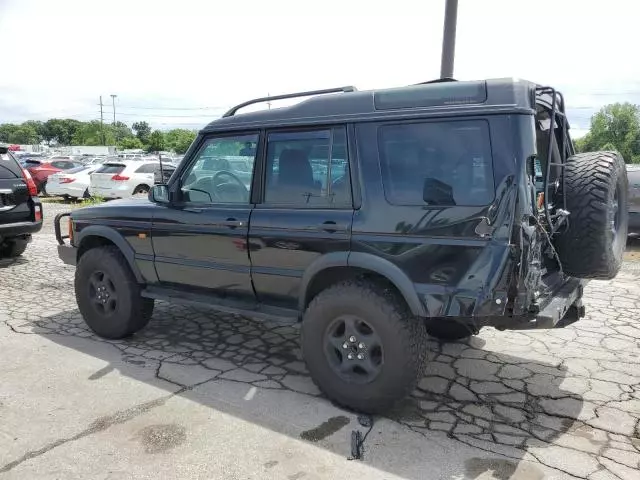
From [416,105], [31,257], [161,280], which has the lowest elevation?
[31,257]

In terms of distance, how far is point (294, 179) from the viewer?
3.75m

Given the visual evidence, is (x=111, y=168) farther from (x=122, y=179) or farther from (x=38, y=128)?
(x=38, y=128)

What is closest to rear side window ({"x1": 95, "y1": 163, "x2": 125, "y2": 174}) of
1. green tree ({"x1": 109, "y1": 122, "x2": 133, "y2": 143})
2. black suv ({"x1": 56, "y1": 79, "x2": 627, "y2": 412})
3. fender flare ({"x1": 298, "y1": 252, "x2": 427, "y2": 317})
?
black suv ({"x1": 56, "y1": 79, "x2": 627, "y2": 412})

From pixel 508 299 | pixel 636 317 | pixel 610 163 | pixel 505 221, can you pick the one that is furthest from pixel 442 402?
pixel 636 317

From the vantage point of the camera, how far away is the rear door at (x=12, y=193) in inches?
292

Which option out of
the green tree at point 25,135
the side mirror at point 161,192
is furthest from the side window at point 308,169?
the green tree at point 25,135

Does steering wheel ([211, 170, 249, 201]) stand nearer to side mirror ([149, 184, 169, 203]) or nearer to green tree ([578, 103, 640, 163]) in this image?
side mirror ([149, 184, 169, 203])

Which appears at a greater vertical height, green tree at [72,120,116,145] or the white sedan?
green tree at [72,120,116,145]

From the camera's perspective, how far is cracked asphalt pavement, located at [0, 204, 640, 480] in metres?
2.84

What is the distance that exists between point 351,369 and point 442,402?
69 cm

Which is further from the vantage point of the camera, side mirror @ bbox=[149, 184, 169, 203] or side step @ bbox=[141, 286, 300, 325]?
side mirror @ bbox=[149, 184, 169, 203]

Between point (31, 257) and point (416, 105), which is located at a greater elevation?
point (416, 105)

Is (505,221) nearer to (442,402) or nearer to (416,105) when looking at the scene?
(416,105)

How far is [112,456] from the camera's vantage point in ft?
9.53
